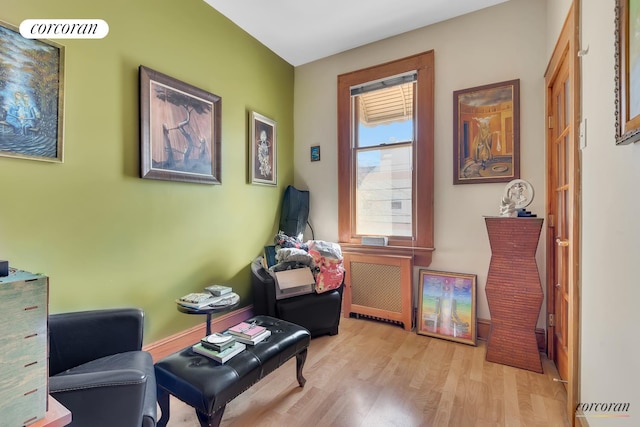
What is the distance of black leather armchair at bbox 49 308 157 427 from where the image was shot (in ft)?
3.40

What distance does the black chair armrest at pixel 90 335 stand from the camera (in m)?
1.45

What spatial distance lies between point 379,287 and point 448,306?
672mm

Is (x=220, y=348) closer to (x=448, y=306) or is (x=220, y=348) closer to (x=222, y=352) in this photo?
(x=222, y=352)

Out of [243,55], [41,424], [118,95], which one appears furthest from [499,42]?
[41,424]

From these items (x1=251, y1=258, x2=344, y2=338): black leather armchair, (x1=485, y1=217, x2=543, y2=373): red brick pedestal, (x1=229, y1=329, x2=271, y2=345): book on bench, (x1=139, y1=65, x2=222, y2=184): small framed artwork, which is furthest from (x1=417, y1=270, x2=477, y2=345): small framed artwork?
(x1=139, y1=65, x2=222, y2=184): small framed artwork

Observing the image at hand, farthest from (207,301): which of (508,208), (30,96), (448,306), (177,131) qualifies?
(508,208)

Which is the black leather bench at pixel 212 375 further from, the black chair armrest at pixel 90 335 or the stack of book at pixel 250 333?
the black chair armrest at pixel 90 335

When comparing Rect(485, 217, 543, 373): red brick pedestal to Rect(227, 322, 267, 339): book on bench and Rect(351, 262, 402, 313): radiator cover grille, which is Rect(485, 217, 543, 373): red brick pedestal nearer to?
Rect(351, 262, 402, 313): radiator cover grille

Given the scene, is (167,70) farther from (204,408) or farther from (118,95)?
(204,408)

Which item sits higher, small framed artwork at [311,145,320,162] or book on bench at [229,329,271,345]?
small framed artwork at [311,145,320,162]

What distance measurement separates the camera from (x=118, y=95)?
1.91 m

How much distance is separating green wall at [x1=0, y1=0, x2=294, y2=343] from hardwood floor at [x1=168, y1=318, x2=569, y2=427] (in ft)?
3.09

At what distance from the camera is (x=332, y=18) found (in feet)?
8.93

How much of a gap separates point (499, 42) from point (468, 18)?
388 mm
